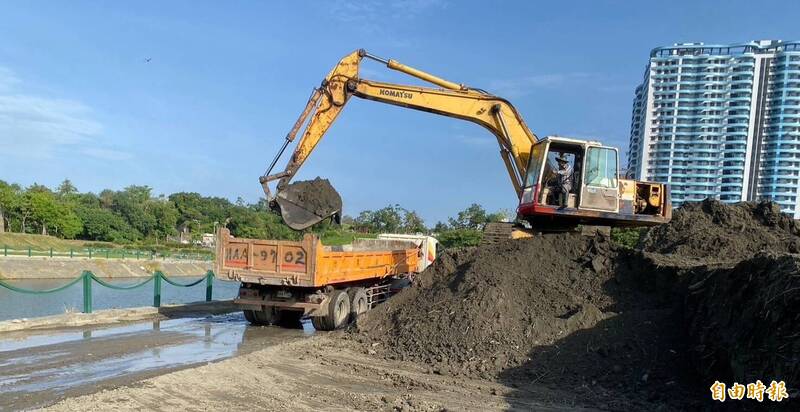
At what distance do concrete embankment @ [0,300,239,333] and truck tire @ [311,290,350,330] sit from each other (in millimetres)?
A: 4315

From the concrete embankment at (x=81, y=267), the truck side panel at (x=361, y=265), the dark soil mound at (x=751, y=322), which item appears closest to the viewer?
the dark soil mound at (x=751, y=322)

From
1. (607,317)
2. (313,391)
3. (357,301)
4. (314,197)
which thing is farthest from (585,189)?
(313,391)

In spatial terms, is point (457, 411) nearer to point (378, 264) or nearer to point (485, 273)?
point (485, 273)

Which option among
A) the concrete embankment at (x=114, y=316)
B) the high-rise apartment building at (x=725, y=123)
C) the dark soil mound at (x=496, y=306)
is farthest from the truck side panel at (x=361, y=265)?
the high-rise apartment building at (x=725, y=123)

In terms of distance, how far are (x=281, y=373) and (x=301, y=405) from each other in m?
1.56

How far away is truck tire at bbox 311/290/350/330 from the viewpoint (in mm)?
11945

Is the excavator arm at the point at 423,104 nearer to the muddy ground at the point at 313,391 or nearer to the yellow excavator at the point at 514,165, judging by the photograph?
the yellow excavator at the point at 514,165

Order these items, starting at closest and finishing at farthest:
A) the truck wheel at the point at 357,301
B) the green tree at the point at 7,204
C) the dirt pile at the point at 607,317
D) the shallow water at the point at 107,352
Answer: the dirt pile at the point at 607,317, the shallow water at the point at 107,352, the truck wheel at the point at 357,301, the green tree at the point at 7,204

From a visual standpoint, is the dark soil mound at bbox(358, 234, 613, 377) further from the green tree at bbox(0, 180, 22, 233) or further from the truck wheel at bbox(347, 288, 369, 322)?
the green tree at bbox(0, 180, 22, 233)

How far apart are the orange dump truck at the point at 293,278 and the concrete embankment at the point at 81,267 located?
18.0 meters

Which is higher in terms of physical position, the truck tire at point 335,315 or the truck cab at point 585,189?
the truck cab at point 585,189

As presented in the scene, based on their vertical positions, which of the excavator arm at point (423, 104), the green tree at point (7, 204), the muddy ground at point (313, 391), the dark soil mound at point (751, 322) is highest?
the excavator arm at point (423, 104)

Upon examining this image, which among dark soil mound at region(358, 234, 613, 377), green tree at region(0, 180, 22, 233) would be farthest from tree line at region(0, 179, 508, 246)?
dark soil mound at region(358, 234, 613, 377)

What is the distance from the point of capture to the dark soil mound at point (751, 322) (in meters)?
5.24
